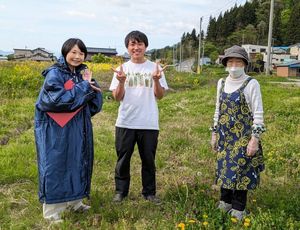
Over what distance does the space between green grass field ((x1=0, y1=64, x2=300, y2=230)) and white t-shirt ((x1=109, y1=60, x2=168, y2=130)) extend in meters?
0.79

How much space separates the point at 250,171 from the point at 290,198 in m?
0.76

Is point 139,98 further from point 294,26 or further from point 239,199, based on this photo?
point 294,26

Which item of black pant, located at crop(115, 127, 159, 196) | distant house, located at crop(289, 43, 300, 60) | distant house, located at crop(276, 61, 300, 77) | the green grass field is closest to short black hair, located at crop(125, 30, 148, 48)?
black pant, located at crop(115, 127, 159, 196)

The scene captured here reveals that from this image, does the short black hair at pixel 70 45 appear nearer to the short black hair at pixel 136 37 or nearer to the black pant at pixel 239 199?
the short black hair at pixel 136 37

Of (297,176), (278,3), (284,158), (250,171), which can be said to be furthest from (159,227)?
(278,3)

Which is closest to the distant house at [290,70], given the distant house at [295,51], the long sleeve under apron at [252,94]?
the distant house at [295,51]

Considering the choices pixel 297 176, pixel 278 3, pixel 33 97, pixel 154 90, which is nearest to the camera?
pixel 154 90

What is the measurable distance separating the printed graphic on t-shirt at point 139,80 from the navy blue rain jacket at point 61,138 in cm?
43

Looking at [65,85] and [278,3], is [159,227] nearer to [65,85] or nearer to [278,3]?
[65,85]

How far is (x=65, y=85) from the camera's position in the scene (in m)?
3.10

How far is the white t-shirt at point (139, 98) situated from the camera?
3484 mm

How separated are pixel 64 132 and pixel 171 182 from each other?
157 centimetres

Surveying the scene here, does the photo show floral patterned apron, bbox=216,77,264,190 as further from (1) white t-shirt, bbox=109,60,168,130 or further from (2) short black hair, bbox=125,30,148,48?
(2) short black hair, bbox=125,30,148,48

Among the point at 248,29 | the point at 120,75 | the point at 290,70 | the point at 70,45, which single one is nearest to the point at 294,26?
the point at 248,29
